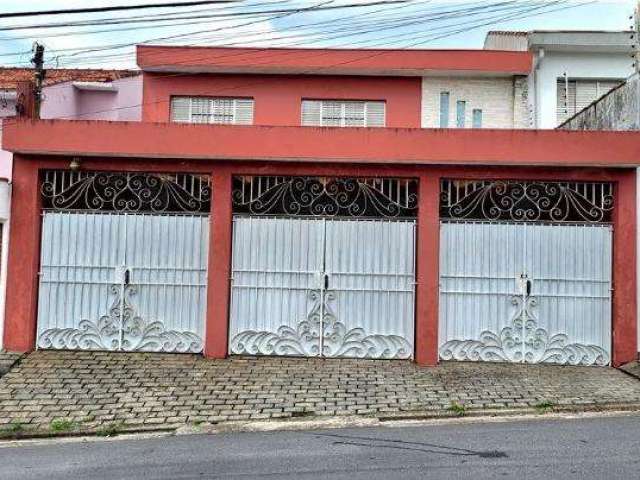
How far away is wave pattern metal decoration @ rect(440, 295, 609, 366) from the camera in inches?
303

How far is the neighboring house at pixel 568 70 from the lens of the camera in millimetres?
14047

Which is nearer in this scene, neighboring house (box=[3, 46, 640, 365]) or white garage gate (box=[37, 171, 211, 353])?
neighboring house (box=[3, 46, 640, 365])

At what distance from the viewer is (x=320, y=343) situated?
7.84m

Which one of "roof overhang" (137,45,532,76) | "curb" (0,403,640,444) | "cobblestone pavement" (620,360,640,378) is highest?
"roof overhang" (137,45,532,76)

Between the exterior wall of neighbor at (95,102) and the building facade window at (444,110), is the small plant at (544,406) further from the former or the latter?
the exterior wall of neighbor at (95,102)

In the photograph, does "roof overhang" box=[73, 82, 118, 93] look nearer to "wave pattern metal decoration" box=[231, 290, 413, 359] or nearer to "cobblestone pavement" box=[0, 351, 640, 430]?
"cobblestone pavement" box=[0, 351, 640, 430]

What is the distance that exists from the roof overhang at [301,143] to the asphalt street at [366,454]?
3481 millimetres

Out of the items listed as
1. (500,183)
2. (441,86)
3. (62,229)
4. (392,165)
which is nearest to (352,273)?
(392,165)

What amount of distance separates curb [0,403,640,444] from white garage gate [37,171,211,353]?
2.29 metres

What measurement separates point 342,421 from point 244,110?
10280 mm

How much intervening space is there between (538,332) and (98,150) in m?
6.25

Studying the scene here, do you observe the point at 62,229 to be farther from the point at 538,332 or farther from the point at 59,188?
the point at 538,332

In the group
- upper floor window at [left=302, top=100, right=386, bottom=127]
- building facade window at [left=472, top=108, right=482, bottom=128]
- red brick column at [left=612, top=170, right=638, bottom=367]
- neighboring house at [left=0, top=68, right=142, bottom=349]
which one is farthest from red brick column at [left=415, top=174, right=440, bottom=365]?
neighboring house at [left=0, top=68, right=142, bottom=349]

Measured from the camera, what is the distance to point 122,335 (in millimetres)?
7836
